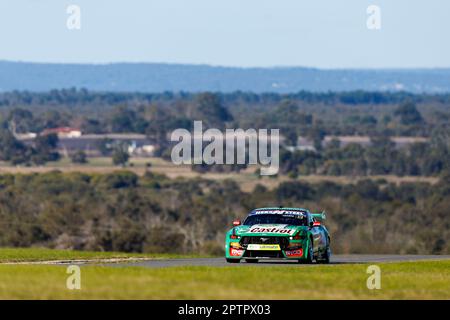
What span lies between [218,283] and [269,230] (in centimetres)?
728

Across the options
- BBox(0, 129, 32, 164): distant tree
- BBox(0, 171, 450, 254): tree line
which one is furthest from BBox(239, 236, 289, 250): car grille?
BBox(0, 129, 32, 164): distant tree

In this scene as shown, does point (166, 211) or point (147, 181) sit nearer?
point (166, 211)

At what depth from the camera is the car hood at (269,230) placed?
97.9 feet

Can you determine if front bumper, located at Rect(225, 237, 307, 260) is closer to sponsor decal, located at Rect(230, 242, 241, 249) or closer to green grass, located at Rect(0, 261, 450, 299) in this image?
sponsor decal, located at Rect(230, 242, 241, 249)

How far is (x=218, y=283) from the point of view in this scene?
898 inches

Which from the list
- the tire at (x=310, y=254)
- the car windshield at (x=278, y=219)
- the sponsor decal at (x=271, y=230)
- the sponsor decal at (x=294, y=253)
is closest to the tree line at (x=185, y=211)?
the car windshield at (x=278, y=219)

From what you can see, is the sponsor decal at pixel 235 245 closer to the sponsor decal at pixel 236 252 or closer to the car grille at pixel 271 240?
the sponsor decal at pixel 236 252

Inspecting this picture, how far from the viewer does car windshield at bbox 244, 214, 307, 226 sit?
3059cm

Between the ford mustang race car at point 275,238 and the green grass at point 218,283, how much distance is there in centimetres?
171

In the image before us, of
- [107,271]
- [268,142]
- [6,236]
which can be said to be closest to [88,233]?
[6,236]

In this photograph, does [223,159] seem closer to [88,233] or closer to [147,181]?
[147,181]
